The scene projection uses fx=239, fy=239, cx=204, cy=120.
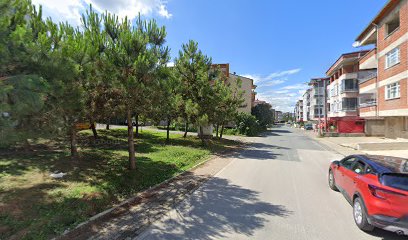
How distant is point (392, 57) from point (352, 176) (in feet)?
61.5

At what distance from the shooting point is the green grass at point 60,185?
5.02 metres

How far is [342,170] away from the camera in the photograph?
711cm

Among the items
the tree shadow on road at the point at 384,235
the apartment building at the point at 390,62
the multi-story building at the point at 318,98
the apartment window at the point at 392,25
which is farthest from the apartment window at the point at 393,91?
the multi-story building at the point at 318,98

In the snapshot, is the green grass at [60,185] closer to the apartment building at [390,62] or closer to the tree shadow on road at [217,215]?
the tree shadow on road at [217,215]

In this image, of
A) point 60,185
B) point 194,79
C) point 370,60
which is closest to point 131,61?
point 60,185

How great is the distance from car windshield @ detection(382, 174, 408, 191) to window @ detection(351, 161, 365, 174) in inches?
38.2

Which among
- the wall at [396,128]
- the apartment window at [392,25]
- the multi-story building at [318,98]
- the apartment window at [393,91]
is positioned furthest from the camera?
the multi-story building at [318,98]

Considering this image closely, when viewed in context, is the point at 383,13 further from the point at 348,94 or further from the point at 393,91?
the point at 348,94

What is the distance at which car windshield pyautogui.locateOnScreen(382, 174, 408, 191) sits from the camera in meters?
4.63

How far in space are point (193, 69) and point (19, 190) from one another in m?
14.0

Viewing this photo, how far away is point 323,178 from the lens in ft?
32.3

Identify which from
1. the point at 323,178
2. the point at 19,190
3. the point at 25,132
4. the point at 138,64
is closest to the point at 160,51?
the point at 138,64

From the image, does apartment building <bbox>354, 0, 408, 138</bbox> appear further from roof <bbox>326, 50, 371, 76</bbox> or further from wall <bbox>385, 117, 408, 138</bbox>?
roof <bbox>326, 50, 371, 76</bbox>

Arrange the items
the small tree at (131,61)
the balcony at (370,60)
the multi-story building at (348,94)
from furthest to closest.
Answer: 1. the multi-story building at (348,94)
2. the balcony at (370,60)
3. the small tree at (131,61)
